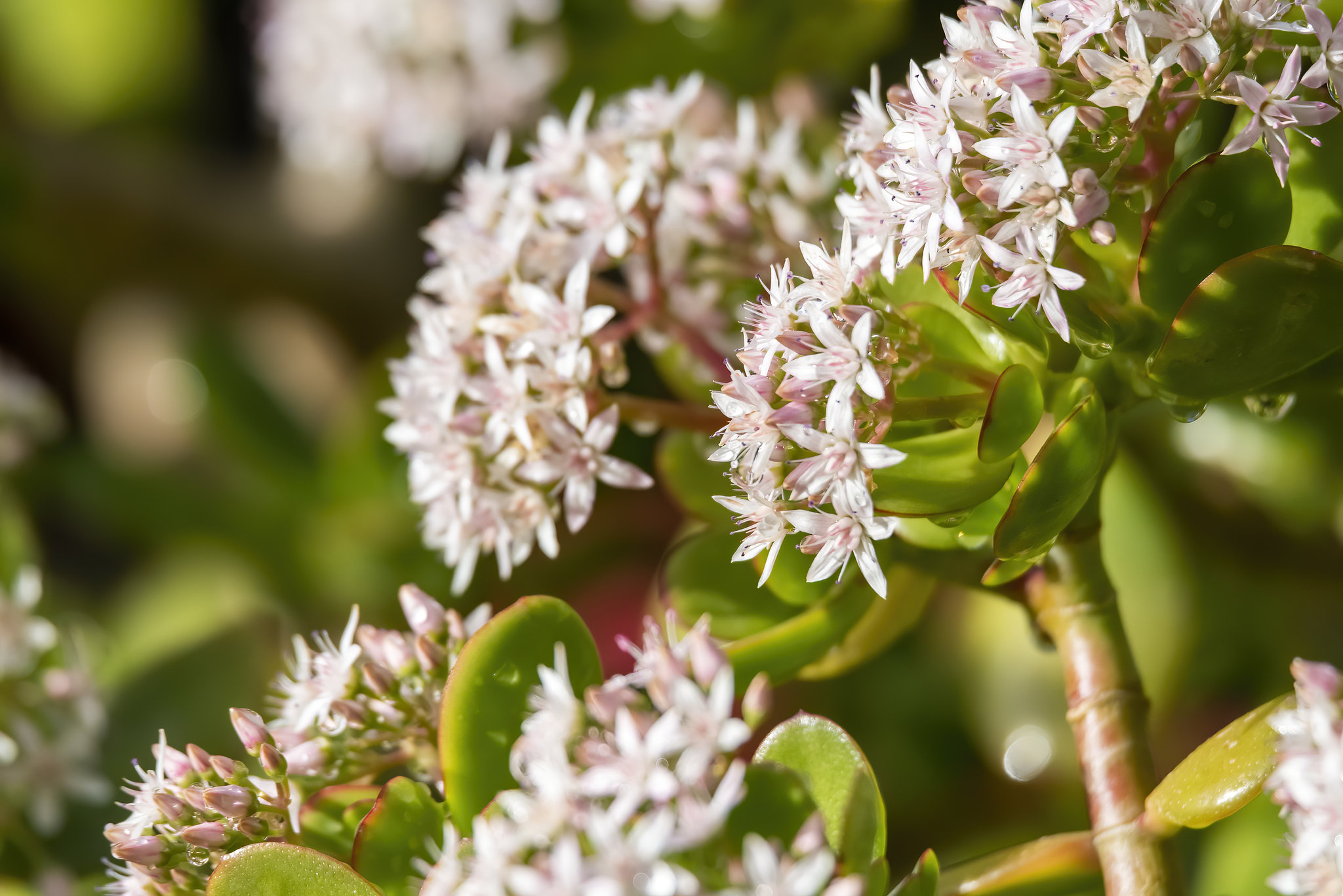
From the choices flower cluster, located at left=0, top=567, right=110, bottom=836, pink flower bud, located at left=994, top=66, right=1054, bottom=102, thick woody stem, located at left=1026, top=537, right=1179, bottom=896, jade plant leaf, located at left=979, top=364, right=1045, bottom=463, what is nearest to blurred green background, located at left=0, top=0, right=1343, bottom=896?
flower cluster, located at left=0, top=567, right=110, bottom=836

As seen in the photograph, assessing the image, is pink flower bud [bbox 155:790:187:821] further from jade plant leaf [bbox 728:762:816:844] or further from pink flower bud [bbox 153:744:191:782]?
jade plant leaf [bbox 728:762:816:844]

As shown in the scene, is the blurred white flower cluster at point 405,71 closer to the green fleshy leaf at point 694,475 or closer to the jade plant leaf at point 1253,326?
the green fleshy leaf at point 694,475

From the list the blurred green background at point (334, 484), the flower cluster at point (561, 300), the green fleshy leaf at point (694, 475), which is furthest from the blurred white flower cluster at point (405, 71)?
the green fleshy leaf at point (694, 475)

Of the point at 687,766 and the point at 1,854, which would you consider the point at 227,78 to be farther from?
the point at 687,766

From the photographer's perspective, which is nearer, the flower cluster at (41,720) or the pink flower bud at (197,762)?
the pink flower bud at (197,762)

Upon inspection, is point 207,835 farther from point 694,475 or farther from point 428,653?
point 694,475

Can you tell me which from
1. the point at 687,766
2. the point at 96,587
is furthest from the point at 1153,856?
the point at 96,587
